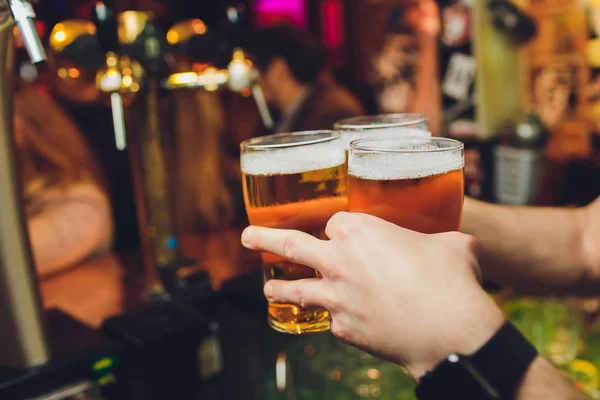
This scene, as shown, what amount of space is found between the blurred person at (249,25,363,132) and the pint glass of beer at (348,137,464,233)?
2.88 meters

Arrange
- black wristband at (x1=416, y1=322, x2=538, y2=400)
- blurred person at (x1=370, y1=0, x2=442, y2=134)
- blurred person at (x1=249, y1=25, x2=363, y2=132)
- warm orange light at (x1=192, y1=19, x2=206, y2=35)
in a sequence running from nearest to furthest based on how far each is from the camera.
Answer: black wristband at (x1=416, y1=322, x2=538, y2=400) < warm orange light at (x1=192, y1=19, x2=206, y2=35) < blurred person at (x1=249, y1=25, x2=363, y2=132) < blurred person at (x1=370, y1=0, x2=442, y2=134)

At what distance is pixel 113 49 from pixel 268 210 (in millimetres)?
622

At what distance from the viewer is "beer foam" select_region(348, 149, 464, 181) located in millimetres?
815

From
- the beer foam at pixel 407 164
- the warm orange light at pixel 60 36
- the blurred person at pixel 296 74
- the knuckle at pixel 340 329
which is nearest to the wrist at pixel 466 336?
the knuckle at pixel 340 329

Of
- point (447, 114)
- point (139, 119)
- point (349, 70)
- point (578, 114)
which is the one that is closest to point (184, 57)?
point (139, 119)

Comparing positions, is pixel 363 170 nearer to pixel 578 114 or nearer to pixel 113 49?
pixel 113 49

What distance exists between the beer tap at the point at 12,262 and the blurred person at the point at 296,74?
279cm

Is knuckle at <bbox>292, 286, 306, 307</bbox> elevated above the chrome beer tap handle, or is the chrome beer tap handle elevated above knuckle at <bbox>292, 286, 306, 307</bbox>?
the chrome beer tap handle

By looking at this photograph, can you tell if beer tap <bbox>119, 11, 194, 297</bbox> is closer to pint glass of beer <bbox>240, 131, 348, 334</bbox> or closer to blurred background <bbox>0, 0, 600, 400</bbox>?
blurred background <bbox>0, 0, 600, 400</bbox>

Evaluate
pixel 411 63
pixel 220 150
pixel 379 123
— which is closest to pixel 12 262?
pixel 379 123

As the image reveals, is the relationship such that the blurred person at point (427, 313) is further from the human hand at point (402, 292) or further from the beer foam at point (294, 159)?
the beer foam at point (294, 159)

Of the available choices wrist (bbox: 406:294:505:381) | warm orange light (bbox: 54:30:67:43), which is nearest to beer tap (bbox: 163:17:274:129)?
warm orange light (bbox: 54:30:67:43)

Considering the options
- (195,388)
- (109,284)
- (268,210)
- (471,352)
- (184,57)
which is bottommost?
(195,388)

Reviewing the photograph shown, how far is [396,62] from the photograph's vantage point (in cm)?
514
